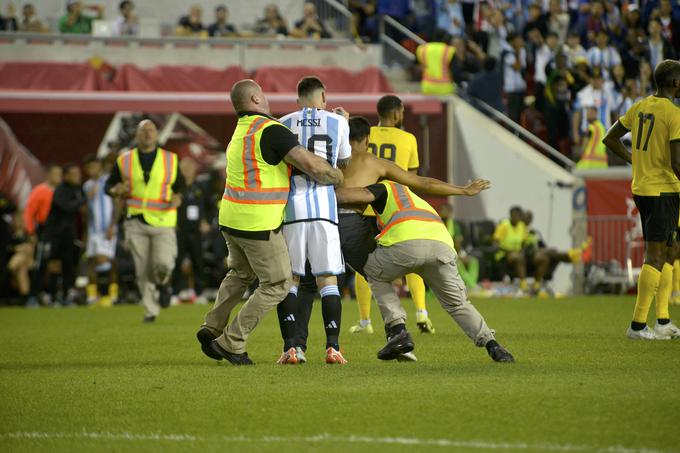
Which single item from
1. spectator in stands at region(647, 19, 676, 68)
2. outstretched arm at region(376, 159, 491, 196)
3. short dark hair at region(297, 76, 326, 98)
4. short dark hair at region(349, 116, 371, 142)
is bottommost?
spectator in stands at region(647, 19, 676, 68)

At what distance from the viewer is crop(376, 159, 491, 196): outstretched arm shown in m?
9.18

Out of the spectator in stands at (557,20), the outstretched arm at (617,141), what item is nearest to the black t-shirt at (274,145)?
the outstretched arm at (617,141)

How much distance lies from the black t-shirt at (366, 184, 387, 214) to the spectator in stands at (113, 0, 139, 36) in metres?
16.9

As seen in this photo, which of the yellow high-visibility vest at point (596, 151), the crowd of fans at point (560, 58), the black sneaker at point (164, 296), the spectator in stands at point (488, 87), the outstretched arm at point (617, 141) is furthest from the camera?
the spectator in stands at point (488, 87)

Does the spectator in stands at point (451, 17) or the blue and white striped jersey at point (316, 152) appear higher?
the blue and white striped jersey at point (316, 152)

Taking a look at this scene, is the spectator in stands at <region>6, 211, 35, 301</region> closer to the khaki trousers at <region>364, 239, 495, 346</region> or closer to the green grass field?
the green grass field

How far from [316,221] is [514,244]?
12.9 meters

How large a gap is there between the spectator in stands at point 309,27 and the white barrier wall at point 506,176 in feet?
10.7

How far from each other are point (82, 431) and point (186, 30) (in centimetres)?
2002

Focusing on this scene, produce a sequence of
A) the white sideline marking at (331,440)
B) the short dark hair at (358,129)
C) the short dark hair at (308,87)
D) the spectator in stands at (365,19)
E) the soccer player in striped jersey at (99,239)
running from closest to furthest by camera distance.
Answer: the white sideline marking at (331,440) → the short dark hair at (308,87) → the short dark hair at (358,129) → the soccer player in striped jersey at (99,239) → the spectator in stands at (365,19)

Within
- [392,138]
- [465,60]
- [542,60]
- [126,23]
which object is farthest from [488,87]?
[392,138]

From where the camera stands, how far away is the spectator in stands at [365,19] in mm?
26875

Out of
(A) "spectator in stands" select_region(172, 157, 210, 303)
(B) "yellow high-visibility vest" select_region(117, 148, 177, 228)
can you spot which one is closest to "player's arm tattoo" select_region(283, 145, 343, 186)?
(B) "yellow high-visibility vest" select_region(117, 148, 177, 228)

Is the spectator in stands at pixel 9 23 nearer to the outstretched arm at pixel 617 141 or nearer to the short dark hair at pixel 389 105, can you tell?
the short dark hair at pixel 389 105
